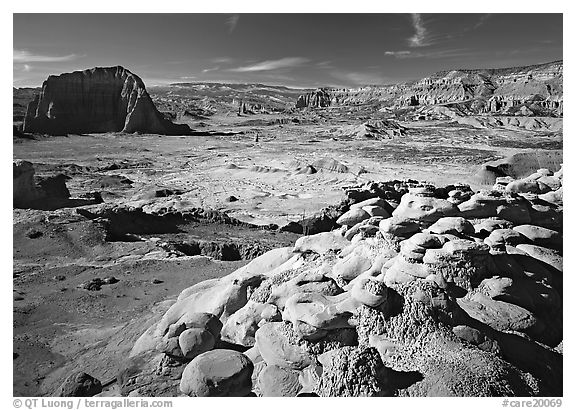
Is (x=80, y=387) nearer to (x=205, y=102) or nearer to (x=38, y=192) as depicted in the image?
(x=38, y=192)

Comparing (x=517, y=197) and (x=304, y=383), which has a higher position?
(x=517, y=197)

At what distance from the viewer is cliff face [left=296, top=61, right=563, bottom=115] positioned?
97.8 m

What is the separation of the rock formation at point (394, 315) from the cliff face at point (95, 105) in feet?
192

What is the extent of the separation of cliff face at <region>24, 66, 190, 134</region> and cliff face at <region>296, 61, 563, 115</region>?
67.0 metres

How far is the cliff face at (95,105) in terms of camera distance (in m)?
58.2

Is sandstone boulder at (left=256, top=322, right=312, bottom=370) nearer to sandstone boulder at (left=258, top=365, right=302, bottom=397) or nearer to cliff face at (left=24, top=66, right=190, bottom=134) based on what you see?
sandstone boulder at (left=258, top=365, right=302, bottom=397)

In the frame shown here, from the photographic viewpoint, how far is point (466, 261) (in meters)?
7.11

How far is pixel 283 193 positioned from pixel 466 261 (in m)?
20.5

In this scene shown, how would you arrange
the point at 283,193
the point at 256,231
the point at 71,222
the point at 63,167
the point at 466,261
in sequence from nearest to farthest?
1. the point at 466,261
2. the point at 71,222
3. the point at 256,231
4. the point at 283,193
5. the point at 63,167

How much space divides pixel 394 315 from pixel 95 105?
6630 centimetres

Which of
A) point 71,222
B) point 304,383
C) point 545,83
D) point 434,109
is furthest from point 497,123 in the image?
point 304,383

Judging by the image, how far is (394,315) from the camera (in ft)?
19.6

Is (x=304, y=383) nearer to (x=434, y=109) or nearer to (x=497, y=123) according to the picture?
(x=497, y=123)

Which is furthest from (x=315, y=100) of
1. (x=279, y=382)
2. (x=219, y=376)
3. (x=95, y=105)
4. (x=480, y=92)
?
(x=219, y=376)
